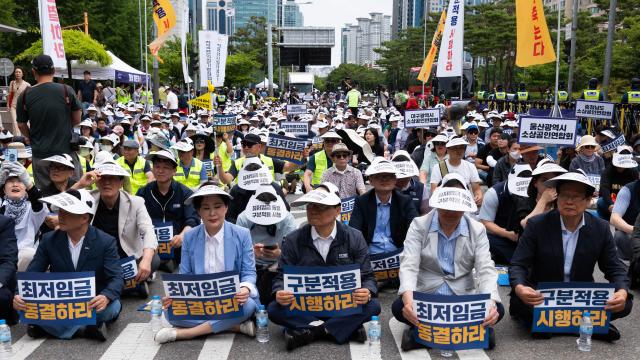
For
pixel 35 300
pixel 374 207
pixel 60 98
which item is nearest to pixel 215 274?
pixel 35 300

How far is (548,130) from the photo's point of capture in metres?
9.84

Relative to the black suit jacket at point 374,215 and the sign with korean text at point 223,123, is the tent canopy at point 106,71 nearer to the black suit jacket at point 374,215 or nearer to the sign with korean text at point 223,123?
the sign with korean text at point 223,123

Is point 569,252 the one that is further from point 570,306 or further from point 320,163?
point 320,163

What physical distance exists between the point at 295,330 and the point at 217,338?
724 mm

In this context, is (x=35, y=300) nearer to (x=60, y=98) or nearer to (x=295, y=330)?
(x=295, y=330)

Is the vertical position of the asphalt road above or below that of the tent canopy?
below

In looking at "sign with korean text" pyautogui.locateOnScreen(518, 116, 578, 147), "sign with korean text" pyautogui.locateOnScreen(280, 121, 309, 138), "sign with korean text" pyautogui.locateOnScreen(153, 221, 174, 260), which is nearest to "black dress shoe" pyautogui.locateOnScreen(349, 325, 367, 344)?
"sign with korean text" pyautogui.locateOnScreen(153, 221, 174, 260)

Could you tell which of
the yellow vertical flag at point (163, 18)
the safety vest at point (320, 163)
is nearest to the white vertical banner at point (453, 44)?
the safety vest at point (320, 163)

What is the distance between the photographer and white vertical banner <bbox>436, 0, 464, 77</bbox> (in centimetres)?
1769

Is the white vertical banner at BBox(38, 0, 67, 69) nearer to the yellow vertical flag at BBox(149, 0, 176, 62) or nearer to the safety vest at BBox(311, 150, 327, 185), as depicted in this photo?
the safety vest at BBox(311, 150, 327, 185)

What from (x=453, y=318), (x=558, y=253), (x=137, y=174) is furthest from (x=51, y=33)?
(x=558, y=253)

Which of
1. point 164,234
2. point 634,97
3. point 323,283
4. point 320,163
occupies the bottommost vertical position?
point 164,234

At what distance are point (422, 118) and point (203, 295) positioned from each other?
9.03 m

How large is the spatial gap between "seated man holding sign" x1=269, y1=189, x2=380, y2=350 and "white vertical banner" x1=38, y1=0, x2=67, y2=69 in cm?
808
